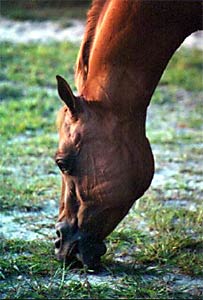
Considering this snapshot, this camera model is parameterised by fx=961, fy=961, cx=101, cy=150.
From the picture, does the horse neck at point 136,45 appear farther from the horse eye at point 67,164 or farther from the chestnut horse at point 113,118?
the horse eye at point 67,164

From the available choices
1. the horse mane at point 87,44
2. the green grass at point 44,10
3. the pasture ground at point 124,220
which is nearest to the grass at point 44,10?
the green grass at point 44,10

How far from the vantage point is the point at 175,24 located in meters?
3.75

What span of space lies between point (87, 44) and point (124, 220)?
1.21 m

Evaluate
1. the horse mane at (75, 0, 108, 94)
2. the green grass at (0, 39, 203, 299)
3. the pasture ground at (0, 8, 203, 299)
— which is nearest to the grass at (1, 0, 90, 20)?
the green grass at (0, 39, 203, 299)

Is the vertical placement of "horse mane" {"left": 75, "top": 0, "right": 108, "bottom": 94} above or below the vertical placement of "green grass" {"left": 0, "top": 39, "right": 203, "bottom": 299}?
above

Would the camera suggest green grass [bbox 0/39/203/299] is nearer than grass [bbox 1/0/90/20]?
Yes

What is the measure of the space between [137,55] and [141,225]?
3.92 feet

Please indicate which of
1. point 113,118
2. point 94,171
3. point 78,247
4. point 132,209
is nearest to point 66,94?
point 113,118

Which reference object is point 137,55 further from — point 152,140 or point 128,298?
point 152,140

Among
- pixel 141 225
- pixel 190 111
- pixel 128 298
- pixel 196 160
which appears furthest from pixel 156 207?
pixel 190 111

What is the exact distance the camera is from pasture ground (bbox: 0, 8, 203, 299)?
12.0 ft

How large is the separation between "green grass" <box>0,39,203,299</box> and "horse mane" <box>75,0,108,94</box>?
2.48ft

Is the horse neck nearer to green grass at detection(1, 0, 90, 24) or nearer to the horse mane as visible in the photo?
the horse mane

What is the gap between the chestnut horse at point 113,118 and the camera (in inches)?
147
